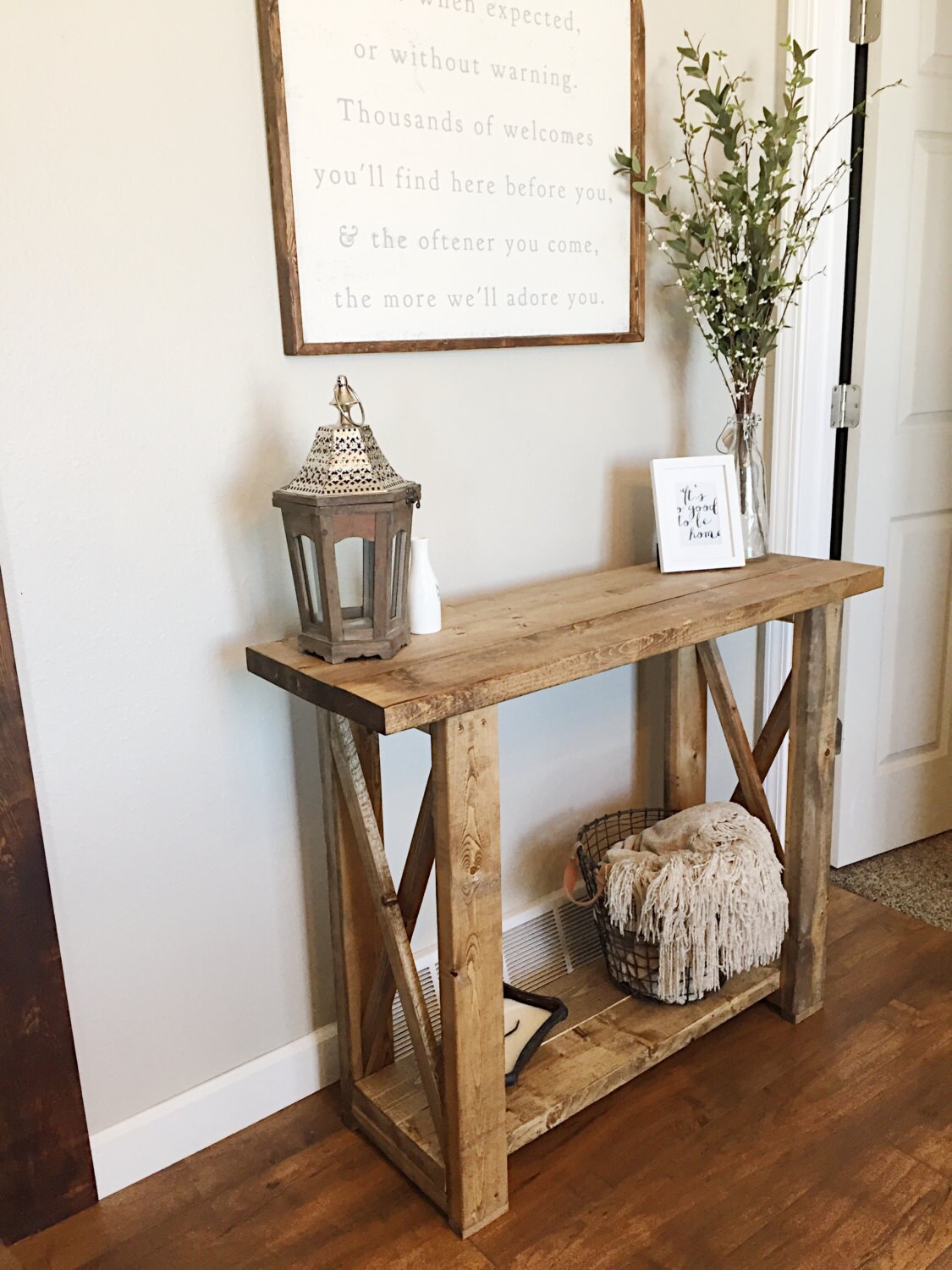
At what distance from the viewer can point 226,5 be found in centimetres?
138

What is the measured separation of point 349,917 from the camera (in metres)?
1.62

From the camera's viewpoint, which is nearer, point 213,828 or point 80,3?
point 80,3

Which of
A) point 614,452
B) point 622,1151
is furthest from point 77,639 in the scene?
point 622,1151

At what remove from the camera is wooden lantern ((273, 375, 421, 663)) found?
1.34m

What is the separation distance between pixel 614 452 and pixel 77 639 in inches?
39.7

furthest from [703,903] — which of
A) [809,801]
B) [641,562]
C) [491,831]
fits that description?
[641,562]

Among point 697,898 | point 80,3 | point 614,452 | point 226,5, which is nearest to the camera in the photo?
point 80,3

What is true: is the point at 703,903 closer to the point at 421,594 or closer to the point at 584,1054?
the point at 584,1054

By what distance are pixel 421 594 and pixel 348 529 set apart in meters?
0.19

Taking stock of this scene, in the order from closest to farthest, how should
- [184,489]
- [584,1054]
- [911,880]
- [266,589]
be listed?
[184,489] → [266,589] → [584,1054] → [911,880]

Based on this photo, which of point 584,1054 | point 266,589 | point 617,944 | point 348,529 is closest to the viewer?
point 348,529

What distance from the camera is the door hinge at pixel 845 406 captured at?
220 cm

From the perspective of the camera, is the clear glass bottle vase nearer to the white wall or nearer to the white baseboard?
the white wall

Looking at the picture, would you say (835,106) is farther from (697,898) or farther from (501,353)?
(697,898)
